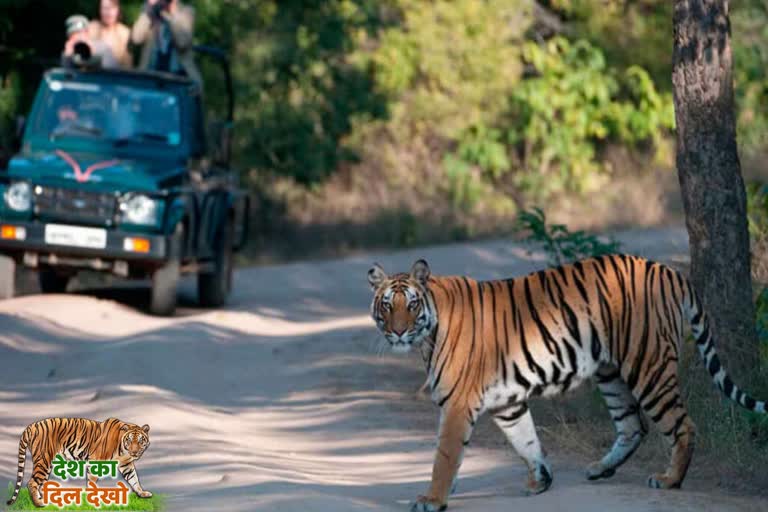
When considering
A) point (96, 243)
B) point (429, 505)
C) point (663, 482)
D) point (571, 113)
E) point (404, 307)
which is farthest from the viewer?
point (571, 113)

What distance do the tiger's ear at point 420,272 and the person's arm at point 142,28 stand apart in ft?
32.1

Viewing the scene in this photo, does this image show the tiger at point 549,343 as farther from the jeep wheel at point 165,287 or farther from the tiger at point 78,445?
the jeep wheel at point 165,287

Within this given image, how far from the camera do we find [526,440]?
7930mm

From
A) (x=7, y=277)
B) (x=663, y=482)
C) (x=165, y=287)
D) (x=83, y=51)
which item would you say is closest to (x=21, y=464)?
(x=663, y=482)

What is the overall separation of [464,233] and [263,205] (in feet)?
13.9

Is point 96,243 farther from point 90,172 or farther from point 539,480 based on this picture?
point 539,480

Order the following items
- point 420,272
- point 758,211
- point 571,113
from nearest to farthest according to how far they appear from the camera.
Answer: point 420,272
point 758,211
point 571,113

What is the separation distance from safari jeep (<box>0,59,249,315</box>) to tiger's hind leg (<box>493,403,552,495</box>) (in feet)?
25.2

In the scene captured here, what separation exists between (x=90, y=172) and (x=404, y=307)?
832 centimetres

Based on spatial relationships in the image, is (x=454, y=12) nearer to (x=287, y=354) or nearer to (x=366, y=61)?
(x=366, y=61)

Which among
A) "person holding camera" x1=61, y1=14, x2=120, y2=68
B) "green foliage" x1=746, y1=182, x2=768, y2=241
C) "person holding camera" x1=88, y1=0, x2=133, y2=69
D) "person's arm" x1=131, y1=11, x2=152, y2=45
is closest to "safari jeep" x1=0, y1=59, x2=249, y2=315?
"person holding camera" x1=61, y1=14, x2=120, y2=68

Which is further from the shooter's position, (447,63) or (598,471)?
(447,63)

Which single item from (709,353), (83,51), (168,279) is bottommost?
(168,279)

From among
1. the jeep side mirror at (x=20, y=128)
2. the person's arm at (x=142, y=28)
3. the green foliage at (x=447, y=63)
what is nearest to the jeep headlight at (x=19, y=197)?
the jeep side mirror at (x=20, y=128)
